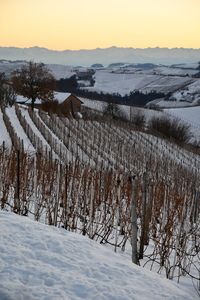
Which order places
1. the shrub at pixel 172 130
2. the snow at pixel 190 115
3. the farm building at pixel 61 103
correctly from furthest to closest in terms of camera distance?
1. the snow at pixel 190 115
2. the shrub at pixel 172 130
3. the farm building at pixel 61 103

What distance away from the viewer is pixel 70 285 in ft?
13.4

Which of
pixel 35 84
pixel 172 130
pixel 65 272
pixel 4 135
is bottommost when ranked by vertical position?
pixel 172 130

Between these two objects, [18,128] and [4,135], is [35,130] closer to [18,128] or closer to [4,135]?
[18,128]

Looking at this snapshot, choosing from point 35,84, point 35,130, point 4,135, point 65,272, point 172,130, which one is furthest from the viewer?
point 172,130

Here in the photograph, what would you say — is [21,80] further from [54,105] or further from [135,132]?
[135,132]

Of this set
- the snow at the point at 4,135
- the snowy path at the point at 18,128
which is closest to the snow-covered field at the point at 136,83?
the snowy path at the point at 18,128

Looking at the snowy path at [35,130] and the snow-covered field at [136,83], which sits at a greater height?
the snow-covered field at [136,83]

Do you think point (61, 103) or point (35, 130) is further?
point (61, 103)

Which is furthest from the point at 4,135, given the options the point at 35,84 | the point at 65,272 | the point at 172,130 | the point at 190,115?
the point at 190,115

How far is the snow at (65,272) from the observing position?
3969 millimetres

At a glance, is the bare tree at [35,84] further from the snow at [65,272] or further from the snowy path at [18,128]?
the snow at [65,272]

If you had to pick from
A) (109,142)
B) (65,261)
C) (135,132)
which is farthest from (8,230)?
(135,132)

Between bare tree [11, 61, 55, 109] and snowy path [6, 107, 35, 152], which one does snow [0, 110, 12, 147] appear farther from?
bare tree [11, 61, 55, 109]

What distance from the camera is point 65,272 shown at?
4309mm
